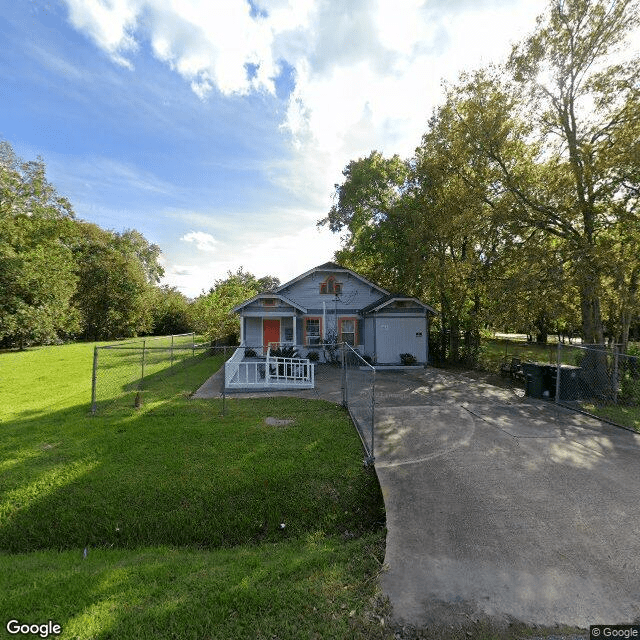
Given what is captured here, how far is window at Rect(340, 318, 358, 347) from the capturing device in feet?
60.3

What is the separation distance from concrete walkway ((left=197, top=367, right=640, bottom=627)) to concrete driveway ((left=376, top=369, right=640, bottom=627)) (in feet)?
0.05

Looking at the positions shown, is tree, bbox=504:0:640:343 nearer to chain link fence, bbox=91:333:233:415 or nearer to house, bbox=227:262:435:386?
house, bbox=227:262:435:386

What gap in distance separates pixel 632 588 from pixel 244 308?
1564 cm

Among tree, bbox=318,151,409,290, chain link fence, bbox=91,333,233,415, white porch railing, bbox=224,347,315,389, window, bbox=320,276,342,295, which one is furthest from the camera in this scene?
tree, bbox=318,151,409,290

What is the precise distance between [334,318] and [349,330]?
1.13m

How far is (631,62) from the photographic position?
10.8 metres

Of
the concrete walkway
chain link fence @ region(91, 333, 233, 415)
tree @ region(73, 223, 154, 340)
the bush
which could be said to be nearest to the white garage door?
the bush

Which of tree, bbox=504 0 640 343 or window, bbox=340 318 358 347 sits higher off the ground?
tree, bbox=504 0 640 343

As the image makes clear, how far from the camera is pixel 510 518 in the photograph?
4441 mm

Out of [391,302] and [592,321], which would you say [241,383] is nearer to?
[391,302]

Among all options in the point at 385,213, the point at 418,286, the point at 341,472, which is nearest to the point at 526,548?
the point at 341,472

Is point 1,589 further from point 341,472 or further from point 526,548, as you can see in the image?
point 526,548

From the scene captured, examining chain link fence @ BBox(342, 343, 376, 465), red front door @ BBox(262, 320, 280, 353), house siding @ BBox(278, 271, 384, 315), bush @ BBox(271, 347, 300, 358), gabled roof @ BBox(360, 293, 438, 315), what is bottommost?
chain link fence @ BBox(342, 343, 376, 465)

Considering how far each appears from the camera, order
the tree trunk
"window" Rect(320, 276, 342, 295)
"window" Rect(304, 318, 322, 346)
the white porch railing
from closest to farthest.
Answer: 1. the white porch railing
2. the tree trunk
3. "window" Rect(304, 318, 322, 346)
4. "window" Rect(320, 276, 342, 295)
